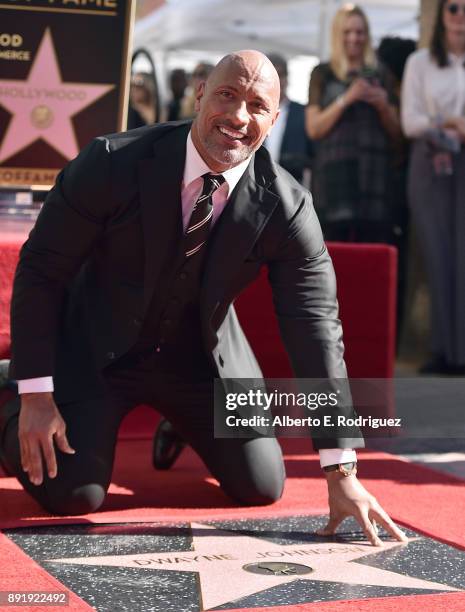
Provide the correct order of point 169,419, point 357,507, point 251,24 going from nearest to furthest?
1. point 357,507
2. point 169,419
3. point 251,24

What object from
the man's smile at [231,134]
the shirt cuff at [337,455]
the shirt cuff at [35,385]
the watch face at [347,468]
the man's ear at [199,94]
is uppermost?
the man's ear at [199,94]

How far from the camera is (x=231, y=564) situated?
7.34 feet

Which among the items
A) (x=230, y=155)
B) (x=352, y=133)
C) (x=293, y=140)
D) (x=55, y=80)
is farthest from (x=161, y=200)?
(x=293, y=140)

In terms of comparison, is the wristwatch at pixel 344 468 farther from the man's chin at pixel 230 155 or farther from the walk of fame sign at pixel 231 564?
the man's chin at pixel 230 155

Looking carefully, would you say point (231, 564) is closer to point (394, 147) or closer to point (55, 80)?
point (55, 80)

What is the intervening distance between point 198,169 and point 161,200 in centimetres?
11

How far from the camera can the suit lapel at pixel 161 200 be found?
254cm

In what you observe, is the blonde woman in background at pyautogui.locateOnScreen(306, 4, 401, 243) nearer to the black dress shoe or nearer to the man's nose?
the black dress shoe

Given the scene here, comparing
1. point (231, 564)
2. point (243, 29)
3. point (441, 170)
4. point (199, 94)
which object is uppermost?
point (243, 29)

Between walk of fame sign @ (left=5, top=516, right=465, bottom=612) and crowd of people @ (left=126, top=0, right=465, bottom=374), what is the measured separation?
287cm

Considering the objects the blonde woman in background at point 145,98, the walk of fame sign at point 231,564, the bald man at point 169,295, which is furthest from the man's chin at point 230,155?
the blonde woman in background at point 145,98

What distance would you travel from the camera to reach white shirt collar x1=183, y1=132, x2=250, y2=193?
257 centimetres

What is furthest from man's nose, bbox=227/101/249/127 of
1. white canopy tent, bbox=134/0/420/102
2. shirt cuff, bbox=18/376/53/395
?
white canopy tent, bbox=134/0/420/102

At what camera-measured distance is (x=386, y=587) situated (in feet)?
6.88
